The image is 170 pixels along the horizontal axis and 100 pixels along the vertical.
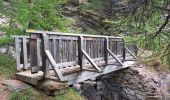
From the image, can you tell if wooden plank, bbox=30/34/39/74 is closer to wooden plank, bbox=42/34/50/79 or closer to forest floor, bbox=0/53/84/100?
wooden plank, bbox=42/34/50/79

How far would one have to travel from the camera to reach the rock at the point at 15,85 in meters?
7.73

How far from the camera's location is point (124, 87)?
14.7m

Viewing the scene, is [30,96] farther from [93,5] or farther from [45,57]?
[93,5]

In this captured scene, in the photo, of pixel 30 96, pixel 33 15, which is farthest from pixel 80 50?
pixel 33 15

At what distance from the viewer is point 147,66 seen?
1595 cm

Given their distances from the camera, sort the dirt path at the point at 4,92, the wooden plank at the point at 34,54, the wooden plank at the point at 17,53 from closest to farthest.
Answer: the dirt path at the point at 4,92
the wooden plank at the point at 34,54
the wooden plank at the point at 17,53

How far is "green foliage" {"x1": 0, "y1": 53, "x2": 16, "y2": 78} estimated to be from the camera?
30.1ft

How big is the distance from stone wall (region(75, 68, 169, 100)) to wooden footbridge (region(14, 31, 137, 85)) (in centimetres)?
235

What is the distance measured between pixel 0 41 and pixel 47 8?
2.33 metres

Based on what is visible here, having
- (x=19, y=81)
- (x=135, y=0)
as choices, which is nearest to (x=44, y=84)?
(x=19, y=81)

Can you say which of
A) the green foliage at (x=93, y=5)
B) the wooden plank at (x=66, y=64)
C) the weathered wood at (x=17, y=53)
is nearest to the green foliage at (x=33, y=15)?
the weathered wood at (x=17, y=53)

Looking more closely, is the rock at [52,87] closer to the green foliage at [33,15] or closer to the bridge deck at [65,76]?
the bridge deck at [65,76]

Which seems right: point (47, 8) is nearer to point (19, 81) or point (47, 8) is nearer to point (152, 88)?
→ point (19, 81)

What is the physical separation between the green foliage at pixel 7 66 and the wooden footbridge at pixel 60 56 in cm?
33
